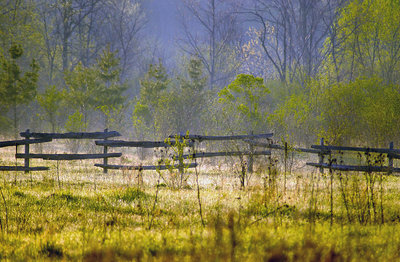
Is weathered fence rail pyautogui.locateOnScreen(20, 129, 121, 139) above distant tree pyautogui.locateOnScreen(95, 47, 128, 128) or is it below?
below

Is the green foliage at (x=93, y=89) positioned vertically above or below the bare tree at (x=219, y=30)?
below

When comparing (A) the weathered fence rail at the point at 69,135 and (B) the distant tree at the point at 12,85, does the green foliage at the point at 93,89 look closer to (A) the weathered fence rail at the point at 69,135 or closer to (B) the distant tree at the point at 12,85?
(B) the distant tree at the point at 12,85

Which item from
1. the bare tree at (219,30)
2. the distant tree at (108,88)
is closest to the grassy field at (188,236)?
the distant tree at (108,88)

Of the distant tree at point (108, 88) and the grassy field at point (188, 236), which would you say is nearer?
the grassy field at point (188, 236)

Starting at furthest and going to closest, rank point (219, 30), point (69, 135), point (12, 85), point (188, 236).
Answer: point (219, 30), point (12, 85), point (69, 135), point (188, 236)

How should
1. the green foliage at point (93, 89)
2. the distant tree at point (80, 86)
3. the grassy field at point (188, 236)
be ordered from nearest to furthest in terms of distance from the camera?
the grassy field at point (188, 236)
the distant tree at point (80, 86)
the green foliage at point (93, 89)

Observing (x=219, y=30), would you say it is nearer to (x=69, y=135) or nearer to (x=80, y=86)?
(x=80, y=86)

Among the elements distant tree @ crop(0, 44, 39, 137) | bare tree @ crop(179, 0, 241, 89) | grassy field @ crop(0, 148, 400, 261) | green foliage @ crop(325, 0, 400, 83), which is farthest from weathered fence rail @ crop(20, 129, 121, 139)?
bare tree @ crop(179, 0, 241, 89)

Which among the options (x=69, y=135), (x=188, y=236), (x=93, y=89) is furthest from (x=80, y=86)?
(x=188, y=236)

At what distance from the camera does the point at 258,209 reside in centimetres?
511

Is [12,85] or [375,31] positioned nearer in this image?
[12,85]

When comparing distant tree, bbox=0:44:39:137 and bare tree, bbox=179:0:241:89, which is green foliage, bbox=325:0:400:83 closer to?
bare tree, bbox=179:0:241:89

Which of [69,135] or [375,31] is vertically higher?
[375,31]

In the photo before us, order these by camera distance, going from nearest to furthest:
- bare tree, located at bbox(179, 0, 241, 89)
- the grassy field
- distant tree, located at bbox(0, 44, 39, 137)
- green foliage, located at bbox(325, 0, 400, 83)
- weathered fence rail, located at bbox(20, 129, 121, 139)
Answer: the grassy field → weathered fence rail, located at bbox(20, 129, 121, 139) → distant tree, located at bbox(0, 44, 39, 137) → green foliage, located at bbox(325, 0, 400, 83) → bare tree, located at bbox(179, 0, 241, 89)
